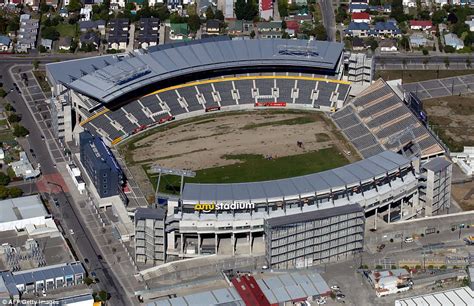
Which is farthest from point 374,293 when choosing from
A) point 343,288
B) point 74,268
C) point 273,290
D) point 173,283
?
point 74,268

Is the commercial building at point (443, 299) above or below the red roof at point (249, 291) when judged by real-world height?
below

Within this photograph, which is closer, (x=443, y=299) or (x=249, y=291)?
(x=443, y=299)

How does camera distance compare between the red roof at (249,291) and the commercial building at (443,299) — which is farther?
the commercial building at (443,299)

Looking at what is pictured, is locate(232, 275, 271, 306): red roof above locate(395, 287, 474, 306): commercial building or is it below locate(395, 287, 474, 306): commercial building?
above

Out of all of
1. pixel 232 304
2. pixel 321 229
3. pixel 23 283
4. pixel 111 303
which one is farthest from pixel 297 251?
pixel 23 283

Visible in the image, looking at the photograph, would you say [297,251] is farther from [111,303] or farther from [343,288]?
[111,303]

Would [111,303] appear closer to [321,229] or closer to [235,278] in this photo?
[235,278]

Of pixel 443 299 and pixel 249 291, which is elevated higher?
pixel 249 291

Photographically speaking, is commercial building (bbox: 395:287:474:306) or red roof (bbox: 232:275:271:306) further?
commercial building (bbox: 395:287:474:306)
